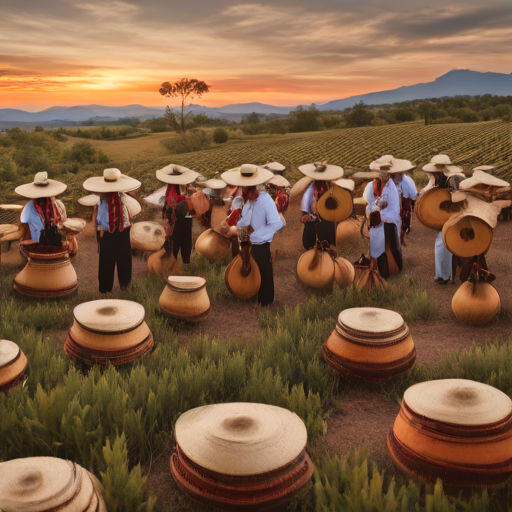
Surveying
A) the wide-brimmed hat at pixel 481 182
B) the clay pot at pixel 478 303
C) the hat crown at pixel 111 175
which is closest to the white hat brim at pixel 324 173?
the wide-brimmed hat at pixel 481 182

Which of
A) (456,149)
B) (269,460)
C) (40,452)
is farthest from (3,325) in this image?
(456,149)

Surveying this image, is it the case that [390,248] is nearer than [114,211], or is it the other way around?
[114,211]

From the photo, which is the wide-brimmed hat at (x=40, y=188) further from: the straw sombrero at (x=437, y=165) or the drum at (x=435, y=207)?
the straw sombrero at (x=437, y=165)

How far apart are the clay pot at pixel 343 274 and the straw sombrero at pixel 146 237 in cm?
359

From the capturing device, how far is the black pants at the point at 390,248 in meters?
7.91

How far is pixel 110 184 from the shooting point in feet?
22.5

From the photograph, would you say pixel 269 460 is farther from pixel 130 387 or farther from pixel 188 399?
pixel 130 387

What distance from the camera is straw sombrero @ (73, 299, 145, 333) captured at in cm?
455

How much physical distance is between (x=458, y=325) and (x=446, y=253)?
63.4 inches

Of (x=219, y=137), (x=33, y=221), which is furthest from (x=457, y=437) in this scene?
(x=219, y=137)

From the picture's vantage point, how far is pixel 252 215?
663 cm

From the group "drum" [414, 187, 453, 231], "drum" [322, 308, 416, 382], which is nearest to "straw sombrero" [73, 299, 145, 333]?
"drum" [322, 308, 416, 382]

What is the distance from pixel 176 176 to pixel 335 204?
237 cm

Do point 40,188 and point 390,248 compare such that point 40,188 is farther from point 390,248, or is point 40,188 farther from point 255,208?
point 390,248
